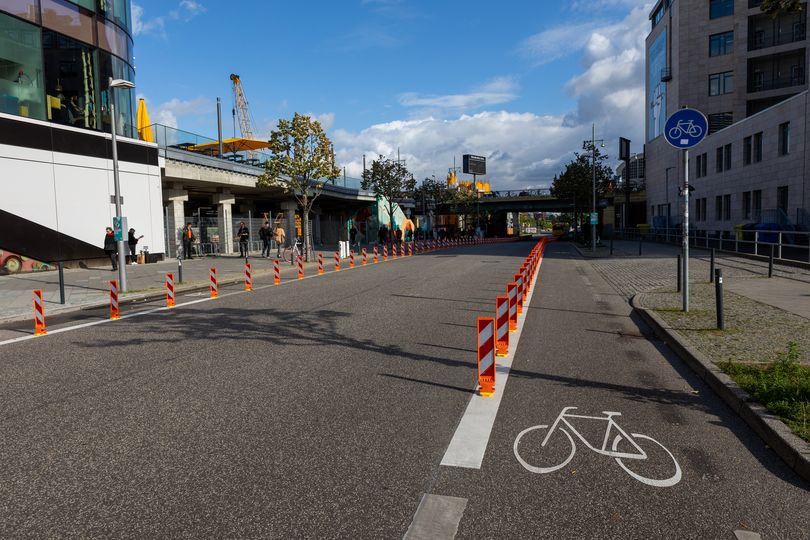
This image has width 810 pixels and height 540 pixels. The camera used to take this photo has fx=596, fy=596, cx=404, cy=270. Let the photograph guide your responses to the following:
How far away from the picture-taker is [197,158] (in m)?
31.5

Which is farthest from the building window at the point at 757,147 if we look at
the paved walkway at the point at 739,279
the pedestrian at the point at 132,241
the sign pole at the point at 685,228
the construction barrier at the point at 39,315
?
the construction barrier at the point at 39,315

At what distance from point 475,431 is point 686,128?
7.46 metres

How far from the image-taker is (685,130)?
998 centimetres

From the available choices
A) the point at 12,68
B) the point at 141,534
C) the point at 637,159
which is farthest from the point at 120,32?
the point at 637,159

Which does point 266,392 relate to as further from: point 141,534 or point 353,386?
point 141,534

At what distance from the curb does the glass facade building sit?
76.1 feet

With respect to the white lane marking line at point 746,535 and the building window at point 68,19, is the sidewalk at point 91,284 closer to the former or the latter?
the building window at point 68,19

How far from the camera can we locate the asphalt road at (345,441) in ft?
11.6

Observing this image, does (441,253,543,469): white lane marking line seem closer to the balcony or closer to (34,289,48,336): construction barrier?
(34,289,48,336): construction barrier

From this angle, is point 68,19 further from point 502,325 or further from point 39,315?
point 502,325

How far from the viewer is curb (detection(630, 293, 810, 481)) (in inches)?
165

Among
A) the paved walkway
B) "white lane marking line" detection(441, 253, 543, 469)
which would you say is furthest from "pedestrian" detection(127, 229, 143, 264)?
"white lane marking line" detection(441, 253, 543, 469)

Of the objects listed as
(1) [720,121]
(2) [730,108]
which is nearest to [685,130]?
(1) [720,121]

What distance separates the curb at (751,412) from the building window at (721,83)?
5250 cm
